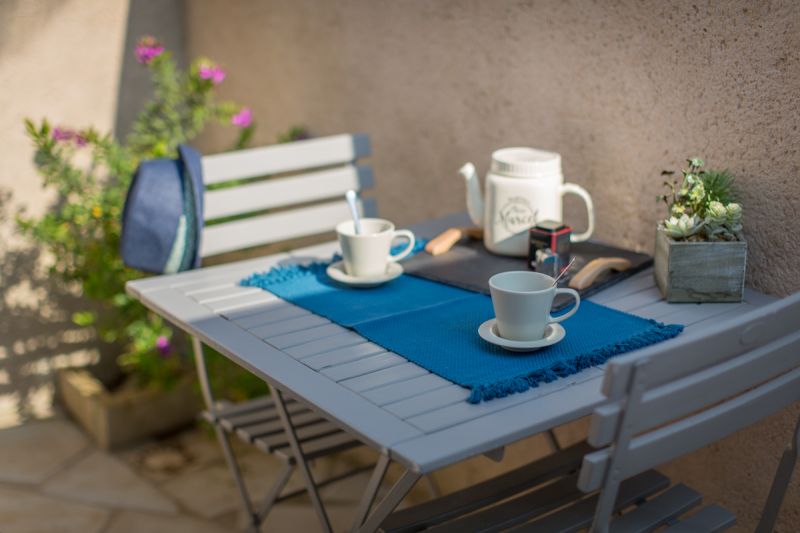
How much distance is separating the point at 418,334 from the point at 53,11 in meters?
2.50

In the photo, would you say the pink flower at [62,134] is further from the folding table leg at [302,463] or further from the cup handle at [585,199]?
the cup handle at [585,199]

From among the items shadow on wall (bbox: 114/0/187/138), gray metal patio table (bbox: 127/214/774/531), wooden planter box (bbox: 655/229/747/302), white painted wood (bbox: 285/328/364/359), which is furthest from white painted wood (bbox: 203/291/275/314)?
shadow on wall (bbox: 114/0/187/138)

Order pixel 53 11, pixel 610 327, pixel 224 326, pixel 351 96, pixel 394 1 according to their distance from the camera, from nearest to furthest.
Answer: pixel 610 327 → pixel 224 326 → pixel 394 1 → pixel 351 96 → pixel 53 11

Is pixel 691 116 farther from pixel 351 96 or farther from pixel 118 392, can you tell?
pixel 118 392

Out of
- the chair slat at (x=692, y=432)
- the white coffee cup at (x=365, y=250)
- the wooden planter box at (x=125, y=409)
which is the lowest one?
the wooden planter box at (x=125, y=409)

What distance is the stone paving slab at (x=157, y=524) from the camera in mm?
3016

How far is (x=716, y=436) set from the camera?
1590 millimetres

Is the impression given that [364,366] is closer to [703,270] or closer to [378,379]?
[378,379]

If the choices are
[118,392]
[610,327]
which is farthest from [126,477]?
[610,327]

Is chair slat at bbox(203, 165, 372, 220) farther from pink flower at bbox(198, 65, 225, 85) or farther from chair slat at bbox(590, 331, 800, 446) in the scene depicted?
chair slat at bbox(590, 331, 800, 446)

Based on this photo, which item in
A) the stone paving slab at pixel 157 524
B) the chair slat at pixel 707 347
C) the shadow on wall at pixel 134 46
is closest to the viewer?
the chair slat at pixel 707 347

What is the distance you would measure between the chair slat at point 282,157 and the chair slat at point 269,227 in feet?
0.43

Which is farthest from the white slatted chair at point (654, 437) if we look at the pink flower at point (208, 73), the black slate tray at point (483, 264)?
the pink flower at point (208, 73)

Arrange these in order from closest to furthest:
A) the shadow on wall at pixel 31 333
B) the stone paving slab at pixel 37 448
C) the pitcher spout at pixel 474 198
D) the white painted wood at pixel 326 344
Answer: the white painted wood at pixel 326 344 → the pitcher spout at pixel 474 198 → the stone paving slab at pixel 37 448 → the shadow on wall at pixel 31 333
